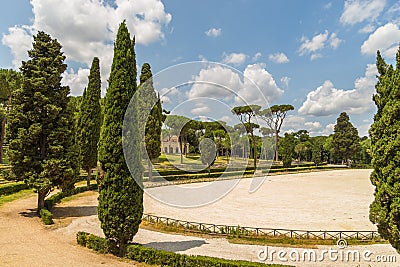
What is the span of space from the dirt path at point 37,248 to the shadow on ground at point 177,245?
2.13 metres

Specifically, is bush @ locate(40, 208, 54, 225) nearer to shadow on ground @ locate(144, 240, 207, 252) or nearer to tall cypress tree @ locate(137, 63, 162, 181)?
shadow on ground @ locate(144, 240, 207, 252)

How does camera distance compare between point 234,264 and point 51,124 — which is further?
point 51,124

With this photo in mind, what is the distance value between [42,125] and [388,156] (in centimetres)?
1729

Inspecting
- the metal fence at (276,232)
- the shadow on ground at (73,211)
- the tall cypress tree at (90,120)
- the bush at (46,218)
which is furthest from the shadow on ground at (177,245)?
the tall cypress tree at (90,120)

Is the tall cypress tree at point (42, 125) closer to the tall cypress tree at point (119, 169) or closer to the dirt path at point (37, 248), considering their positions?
the dirt path at point (37, 248)

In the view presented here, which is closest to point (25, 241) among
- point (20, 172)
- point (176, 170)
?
point (20, 172)

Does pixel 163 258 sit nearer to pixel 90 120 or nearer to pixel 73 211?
pixel 73 211

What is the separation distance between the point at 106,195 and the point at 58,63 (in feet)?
37.3

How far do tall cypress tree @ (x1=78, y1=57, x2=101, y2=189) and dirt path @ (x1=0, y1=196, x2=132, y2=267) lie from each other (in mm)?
10756

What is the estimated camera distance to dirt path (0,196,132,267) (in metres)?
9.62

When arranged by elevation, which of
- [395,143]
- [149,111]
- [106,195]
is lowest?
[106,195]

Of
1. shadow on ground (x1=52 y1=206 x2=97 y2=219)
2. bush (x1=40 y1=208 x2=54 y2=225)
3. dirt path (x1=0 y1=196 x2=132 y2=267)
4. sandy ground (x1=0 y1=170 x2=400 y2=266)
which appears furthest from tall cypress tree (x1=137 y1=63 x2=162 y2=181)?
dirt path (x1=0 y1=196 x2=132 y2=267)

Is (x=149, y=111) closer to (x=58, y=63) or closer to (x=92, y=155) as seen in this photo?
(x=92, y=155)

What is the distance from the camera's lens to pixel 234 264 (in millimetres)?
8719
